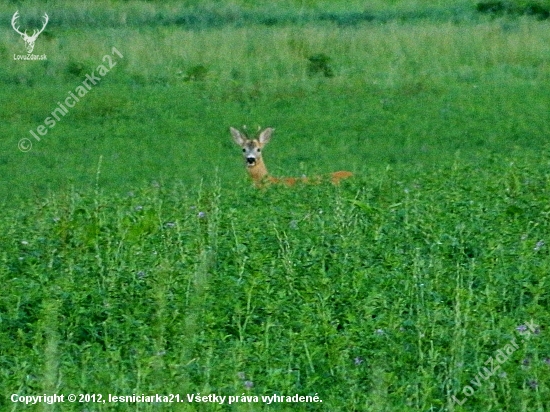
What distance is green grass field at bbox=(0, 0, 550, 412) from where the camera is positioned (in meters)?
5.46

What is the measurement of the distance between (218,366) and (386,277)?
153 centimetres

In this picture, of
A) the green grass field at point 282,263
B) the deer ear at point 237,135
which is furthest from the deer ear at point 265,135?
the green grass field at point 282,263

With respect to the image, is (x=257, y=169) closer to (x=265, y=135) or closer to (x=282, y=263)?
(x=265, y=135)

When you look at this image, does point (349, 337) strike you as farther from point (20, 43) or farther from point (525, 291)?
point (20, 43)

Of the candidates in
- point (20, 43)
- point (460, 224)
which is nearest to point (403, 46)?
point (20, 43)

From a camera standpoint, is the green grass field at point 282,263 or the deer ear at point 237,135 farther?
the deer ear at point 237,135

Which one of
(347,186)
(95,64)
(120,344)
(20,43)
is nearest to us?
(120,344)

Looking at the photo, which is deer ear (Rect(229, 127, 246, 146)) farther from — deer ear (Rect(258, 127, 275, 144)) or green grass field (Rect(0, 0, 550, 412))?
green grass field (Rect(0, 0, 550, 412))

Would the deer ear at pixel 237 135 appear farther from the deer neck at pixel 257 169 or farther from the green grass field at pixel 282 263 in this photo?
the deer neck at pixel 257 169

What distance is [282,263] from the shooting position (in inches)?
276

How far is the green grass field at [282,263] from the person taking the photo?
5461mm

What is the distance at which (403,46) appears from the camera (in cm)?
2177

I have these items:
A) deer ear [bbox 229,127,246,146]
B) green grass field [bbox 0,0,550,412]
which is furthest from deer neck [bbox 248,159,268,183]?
deer ear [bbox 229,127,246,146]

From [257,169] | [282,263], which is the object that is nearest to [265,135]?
[257,169]
